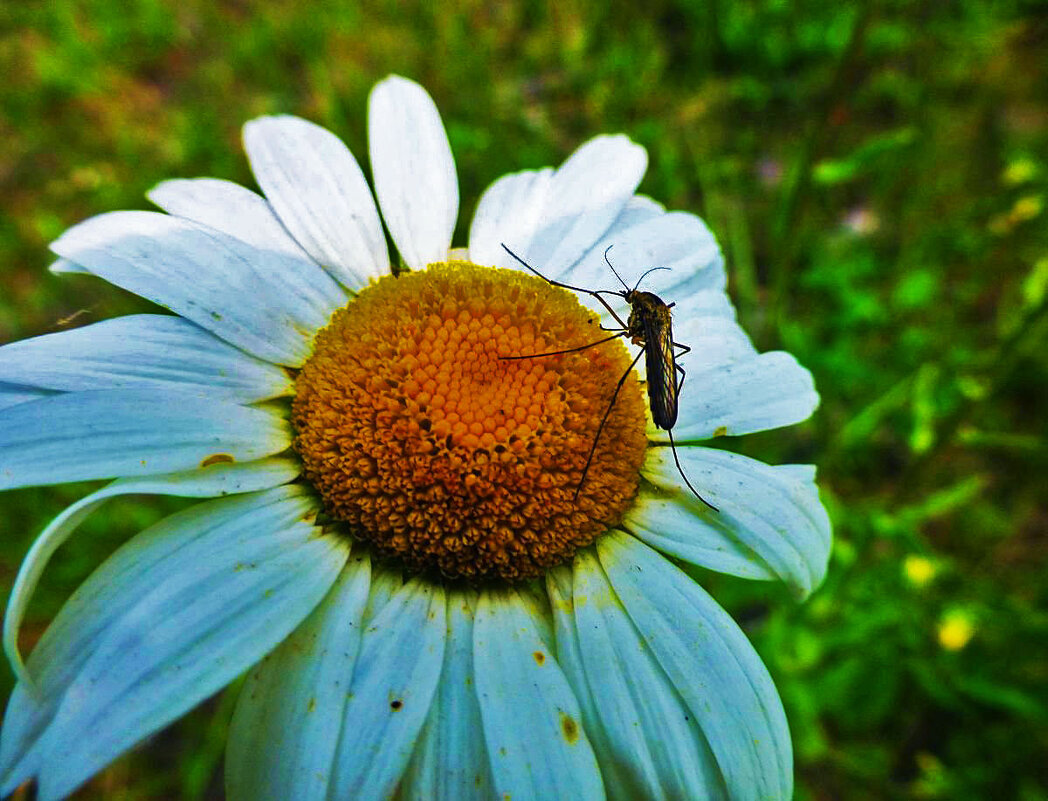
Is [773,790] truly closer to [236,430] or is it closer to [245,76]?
[236,430]

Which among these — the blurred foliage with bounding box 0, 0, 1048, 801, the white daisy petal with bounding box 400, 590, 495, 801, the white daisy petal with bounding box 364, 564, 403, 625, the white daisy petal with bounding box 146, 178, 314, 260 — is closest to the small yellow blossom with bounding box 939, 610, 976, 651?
the blurred foliage with bounding box 0, 0, 1048, 801

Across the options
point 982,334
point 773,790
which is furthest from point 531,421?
point 982,334

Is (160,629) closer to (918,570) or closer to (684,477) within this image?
(684,477)

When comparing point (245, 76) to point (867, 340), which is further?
point (245, 76)

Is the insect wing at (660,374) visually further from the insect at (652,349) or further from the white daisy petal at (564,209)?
the white daisy petal at (564,209)

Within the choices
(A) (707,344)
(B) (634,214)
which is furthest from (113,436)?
(B) (634,214)

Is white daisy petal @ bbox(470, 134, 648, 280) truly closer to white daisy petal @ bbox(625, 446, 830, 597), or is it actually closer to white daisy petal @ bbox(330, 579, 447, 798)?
white daisy petal @ bbox(625, 446, 830, 597)

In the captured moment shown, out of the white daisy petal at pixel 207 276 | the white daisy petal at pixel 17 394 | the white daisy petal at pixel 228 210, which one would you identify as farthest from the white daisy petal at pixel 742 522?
the white daisy petal at pixel 17 394
